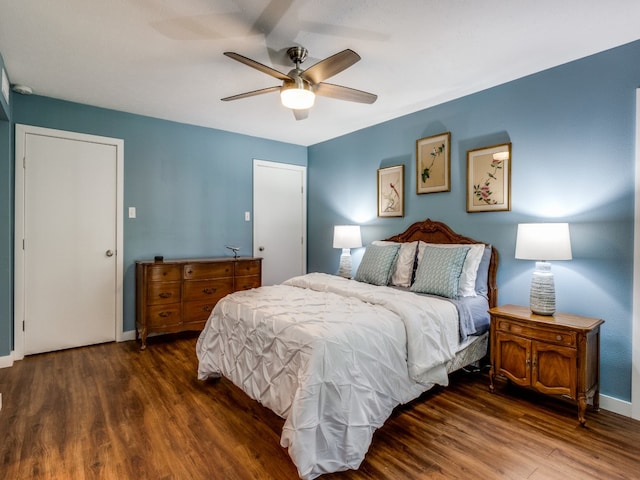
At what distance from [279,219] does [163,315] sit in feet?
6.66

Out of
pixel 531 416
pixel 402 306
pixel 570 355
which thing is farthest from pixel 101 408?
pixel 570 355

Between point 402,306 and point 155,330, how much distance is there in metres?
2.66

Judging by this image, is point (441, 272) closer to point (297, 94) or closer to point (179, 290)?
point (297, 94)

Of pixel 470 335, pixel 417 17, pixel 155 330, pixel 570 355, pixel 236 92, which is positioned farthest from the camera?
pixel 155 330

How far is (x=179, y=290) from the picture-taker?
3.77 metres

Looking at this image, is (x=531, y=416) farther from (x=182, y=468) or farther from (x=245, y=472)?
(x=182, y=468)

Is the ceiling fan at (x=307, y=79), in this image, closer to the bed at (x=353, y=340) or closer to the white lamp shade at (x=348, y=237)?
the bed at (x=353, y=340)

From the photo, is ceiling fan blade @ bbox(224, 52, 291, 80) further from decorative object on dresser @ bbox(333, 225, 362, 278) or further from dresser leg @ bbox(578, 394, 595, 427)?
dresser leg @ bbox(578, 394, 595, 427)

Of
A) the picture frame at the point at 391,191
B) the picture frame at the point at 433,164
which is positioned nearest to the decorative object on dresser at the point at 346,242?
the picture frame at the point at 391,191

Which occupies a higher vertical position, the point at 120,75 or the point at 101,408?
the point at 120,75

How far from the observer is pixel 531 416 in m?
2.31

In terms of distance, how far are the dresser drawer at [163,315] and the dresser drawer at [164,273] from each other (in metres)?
0.28

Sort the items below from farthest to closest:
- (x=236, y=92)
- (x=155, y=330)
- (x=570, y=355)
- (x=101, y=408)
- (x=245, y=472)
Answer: (x=155, y=330), (x=236, y=92), (x=101, y=408), (x=570, y=355), (x=245, y=472)

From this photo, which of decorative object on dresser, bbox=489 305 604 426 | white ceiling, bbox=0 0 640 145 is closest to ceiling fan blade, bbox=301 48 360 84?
white ceiling, bbox=0 0 640 145
